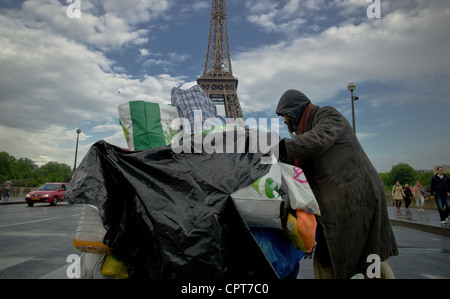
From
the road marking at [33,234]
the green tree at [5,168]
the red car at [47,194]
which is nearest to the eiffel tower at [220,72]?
the red car at [47,194]

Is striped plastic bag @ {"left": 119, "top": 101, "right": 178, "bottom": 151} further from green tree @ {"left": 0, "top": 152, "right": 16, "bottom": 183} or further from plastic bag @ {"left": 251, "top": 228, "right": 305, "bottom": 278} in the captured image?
green tree @ {"left": 0, "top": 152, "right": 16, "bottom": 183}

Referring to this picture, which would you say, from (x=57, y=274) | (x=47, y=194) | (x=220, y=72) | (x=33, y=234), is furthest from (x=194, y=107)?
(x=220, y=72)

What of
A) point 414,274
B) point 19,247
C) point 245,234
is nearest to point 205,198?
point 245,234

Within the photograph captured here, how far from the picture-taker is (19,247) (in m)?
4.89

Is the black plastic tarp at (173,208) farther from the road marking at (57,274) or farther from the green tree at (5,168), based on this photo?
the green tree at (5,168)

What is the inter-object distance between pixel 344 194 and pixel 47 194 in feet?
62.7

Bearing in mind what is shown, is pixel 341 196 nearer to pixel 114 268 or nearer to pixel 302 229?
pixel 302 229

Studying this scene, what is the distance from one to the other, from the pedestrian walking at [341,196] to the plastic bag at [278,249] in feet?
1.01

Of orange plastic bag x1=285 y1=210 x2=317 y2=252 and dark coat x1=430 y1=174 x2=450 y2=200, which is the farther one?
dark coat x1=430 y1=174 x2=450 y2=200

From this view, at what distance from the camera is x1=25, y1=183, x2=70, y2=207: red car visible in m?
16.6

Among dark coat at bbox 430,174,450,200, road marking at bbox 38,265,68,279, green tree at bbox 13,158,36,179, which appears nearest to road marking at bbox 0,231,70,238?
road marking at bbox 38,265,68,279

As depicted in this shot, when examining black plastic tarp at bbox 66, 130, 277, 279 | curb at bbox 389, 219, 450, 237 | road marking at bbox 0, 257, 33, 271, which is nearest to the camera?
black plastic tarp at bbox 66, 130, 277, 279

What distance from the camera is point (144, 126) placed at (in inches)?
81.7
